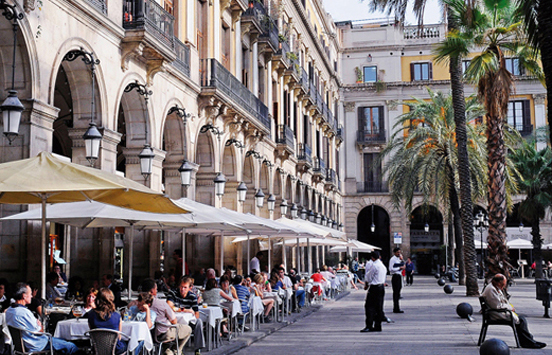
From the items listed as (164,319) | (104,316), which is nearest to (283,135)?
(164,319)

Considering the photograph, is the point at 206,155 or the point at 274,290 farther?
the point at 206,155

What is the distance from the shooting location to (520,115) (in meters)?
55.1

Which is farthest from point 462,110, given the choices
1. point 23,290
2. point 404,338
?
point 23,290

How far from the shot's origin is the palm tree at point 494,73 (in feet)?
64.7

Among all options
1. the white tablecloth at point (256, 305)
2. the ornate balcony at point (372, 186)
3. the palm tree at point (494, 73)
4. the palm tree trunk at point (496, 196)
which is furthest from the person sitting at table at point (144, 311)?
the ornate balcony at point (372, 186)

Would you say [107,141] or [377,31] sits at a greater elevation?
[377,31]

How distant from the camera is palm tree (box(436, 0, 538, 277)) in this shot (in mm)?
19719

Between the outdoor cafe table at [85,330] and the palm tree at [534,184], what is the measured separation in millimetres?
30825

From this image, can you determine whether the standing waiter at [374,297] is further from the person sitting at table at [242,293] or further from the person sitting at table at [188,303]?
the person sitting at table at [188,303]

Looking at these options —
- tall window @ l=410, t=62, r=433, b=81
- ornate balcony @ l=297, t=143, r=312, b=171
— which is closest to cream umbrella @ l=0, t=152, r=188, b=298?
ornate balcony @ l=297, t=143, r=312, b=171

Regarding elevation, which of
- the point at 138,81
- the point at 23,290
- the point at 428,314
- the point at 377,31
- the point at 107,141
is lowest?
the point at 428,314

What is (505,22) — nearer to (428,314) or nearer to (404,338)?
(428,314)

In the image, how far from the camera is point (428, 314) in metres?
17.8

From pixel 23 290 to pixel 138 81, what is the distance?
34.0 feet
